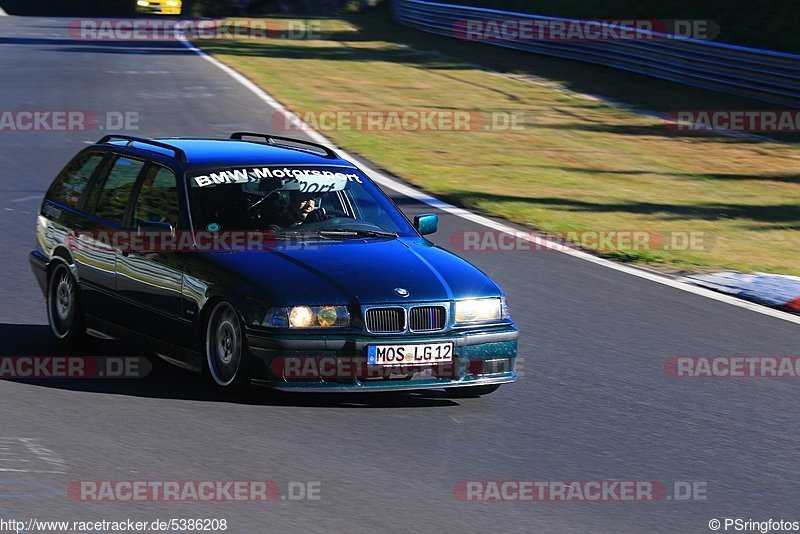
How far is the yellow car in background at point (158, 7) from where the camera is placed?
198ft

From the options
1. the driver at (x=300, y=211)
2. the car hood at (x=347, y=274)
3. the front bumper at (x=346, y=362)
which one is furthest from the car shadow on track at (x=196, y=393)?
the driver at (x=300, y=211)

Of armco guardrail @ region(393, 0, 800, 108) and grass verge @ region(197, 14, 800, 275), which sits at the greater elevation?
armco guardrail @ region(393, 0, 800, 108)

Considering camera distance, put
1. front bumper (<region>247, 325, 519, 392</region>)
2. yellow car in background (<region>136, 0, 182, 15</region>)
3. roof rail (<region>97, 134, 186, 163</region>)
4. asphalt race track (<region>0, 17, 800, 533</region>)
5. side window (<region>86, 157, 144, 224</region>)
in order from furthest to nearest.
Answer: yellow car in background (<region>136, 0, 182, 15</region>)
side window (<region>86, 157, 144, 224</region>)
roof rail (<region>97, 134, 186, 163</region>)
front bumper (<region>247, 325, 519, 392</region>)
asphalt race track (<region>0, 17, 800, 533</region>)

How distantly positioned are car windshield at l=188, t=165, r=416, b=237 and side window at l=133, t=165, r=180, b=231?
0.14 meters

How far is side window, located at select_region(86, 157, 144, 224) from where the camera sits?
8.74 m

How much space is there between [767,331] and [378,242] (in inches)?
132

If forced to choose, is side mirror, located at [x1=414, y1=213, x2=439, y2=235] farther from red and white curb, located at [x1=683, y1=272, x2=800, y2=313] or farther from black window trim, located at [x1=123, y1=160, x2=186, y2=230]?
red and white curb, located at [x1=683, y1=272, x2=800, y2=313]

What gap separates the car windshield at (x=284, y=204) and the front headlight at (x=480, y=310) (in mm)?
945

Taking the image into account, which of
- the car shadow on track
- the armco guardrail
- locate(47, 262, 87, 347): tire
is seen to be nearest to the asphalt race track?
the car shadow on track

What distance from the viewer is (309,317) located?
7.37m

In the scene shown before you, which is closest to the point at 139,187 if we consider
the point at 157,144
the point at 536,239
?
the point at 157,144

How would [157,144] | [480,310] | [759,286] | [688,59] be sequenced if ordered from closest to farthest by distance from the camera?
[480,310], [157,144], [759,286], [688,59]

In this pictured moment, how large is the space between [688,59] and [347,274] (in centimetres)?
2263

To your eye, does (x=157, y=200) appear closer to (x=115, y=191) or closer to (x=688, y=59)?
(x=115, y=191)
